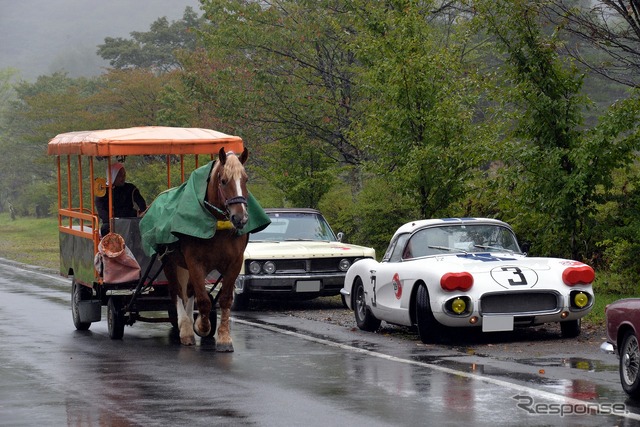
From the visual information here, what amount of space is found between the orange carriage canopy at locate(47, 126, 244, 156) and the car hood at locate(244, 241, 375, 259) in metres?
3.80

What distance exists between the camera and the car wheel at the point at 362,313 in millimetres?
15469

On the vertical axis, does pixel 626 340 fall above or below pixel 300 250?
below

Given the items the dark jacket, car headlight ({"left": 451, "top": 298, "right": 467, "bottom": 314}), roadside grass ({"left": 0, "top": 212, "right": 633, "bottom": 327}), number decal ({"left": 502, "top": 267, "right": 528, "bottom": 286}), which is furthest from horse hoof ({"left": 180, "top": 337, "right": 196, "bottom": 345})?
roadside grass ({"left": 0, "top": 212, "right": 633, "bottom": 327})

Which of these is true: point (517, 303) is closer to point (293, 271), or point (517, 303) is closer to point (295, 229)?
point (293, 271)

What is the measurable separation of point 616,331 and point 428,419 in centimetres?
222

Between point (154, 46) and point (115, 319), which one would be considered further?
point (154, 46)

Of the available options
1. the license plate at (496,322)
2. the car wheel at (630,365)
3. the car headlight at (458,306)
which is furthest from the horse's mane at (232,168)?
the car wheel at (630,365)

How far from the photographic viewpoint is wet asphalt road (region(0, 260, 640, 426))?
29.2 feet

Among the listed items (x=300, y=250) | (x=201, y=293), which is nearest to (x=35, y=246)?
(x=300, y=250)

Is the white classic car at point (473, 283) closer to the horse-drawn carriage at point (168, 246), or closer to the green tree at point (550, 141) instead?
the horse-drawn carriage at point (168, 246)

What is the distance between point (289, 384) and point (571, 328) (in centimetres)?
451

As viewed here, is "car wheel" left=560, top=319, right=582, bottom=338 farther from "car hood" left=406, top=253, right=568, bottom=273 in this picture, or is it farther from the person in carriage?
the person in carriage

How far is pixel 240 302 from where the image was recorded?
63.8ft

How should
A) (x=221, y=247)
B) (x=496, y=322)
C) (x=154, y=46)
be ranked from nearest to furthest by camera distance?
1. (x=496, y=322)
2. (x=221, y=247)
3. (x=154, y=46)
